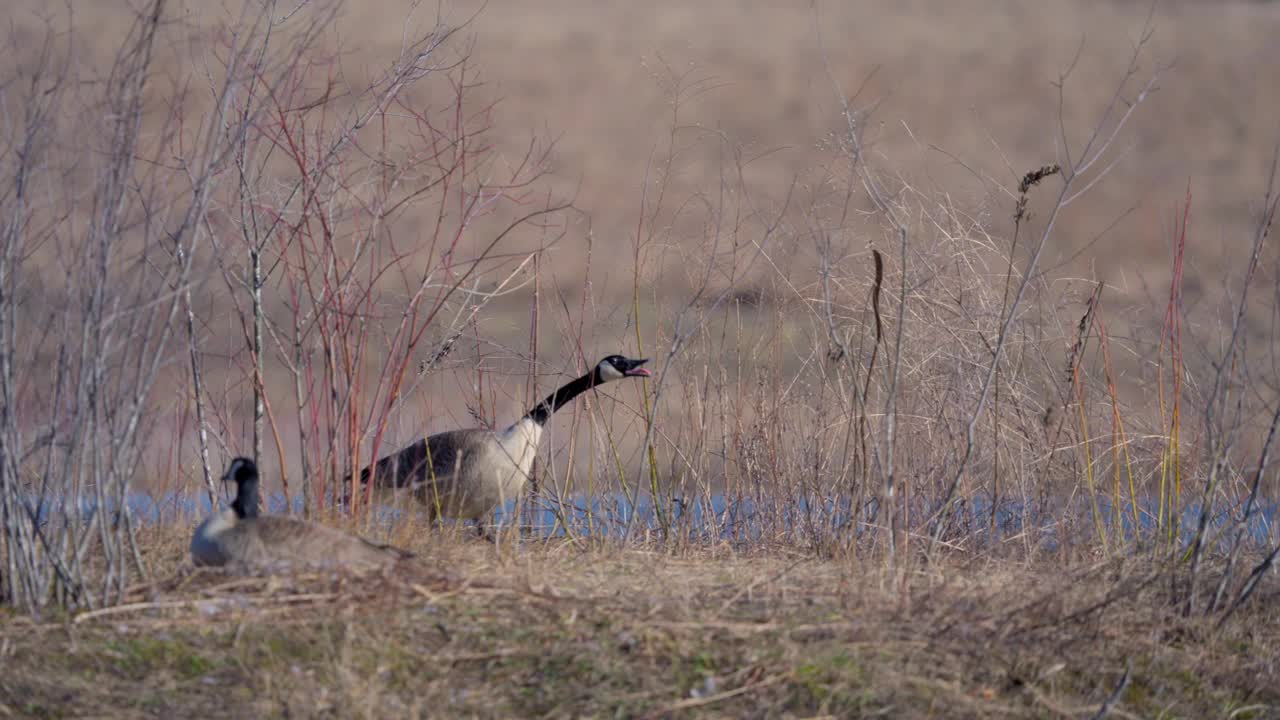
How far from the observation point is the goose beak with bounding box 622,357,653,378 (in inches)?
271

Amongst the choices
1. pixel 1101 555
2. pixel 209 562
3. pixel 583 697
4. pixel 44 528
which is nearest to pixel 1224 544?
pixel 1101 555

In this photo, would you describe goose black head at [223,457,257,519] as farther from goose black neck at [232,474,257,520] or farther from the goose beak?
the goose beak

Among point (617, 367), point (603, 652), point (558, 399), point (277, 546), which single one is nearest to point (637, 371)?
point (617, 367)

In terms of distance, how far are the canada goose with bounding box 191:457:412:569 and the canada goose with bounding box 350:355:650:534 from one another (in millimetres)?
2282

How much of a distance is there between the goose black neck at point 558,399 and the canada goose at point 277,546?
2186 millimetres

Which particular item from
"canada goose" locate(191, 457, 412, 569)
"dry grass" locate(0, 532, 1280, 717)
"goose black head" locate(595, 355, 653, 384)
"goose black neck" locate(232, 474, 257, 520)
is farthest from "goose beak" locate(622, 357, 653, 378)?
"canada goose" locate(191, 457, 412, 569)

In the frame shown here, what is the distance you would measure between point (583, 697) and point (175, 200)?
7.19ft

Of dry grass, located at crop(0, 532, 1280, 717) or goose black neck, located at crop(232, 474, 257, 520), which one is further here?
goose black neck, located at crop(232, 474, 257, 520)

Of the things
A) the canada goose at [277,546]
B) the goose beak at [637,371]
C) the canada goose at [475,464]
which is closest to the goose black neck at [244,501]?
the canada goose at [277,546]

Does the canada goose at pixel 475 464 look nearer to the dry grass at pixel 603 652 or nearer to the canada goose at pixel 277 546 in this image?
the dry grass at pixel 603 652

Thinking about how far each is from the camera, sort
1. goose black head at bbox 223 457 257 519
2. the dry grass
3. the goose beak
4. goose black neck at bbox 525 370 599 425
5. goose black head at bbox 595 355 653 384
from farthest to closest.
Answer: goose black head at bbox 595 355 653 384, the goose beak, goose black neck at bbox 525 370 599 425, goose black head at bbox 223 457 257 519, the dry grass

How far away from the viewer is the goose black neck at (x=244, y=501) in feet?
14.0

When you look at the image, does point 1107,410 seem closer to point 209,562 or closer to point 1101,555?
point 1101,555

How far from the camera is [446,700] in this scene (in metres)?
3.35
